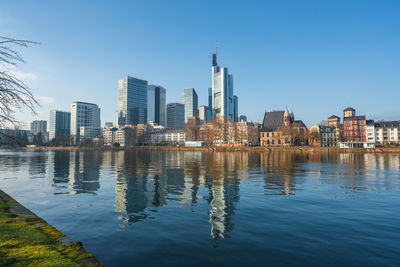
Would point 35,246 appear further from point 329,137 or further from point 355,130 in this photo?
point 355,130

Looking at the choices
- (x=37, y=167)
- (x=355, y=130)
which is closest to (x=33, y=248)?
(x=37, y=167)

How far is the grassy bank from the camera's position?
727cm

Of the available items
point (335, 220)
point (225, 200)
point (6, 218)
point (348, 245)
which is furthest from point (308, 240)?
point (6, 218)

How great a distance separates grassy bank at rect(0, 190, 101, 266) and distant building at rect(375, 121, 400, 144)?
21862 centimetres

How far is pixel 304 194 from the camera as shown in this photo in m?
21.2

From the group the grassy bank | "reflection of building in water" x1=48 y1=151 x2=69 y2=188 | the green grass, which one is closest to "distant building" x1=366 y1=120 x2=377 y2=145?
"reflection of building in water" x1=48 y1=151 x2=69 y2=188

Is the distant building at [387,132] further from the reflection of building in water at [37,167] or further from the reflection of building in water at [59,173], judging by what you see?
the reflection of building in water at [37,167]

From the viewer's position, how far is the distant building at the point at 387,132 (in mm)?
177625

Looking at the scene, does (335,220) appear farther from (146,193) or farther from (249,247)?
(146,193)

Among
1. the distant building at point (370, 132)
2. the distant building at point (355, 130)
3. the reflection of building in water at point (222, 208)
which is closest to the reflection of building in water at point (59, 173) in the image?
the reflection of building in water at point (222, 208)

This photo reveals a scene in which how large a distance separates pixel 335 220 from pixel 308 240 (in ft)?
13.8

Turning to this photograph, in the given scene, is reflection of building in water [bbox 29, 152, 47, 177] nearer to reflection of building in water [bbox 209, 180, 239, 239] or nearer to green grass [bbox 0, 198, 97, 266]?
reflection of building in water [bbox 209, 180, 239, 239]

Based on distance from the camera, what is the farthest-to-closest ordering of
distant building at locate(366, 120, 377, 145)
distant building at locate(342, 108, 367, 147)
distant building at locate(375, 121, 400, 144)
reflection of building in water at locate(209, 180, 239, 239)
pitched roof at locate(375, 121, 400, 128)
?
Answer: distant building at locate(342, 108, 367, 147)
distant building at locate(366, 120, 377, 145)
pitched roof at locate(375, 121, 400, 128)
distant building at locate(375, 121, 400, 144)
reflection of building in water at locate(209, 180, 239, 239)

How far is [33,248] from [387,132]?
751 feet
